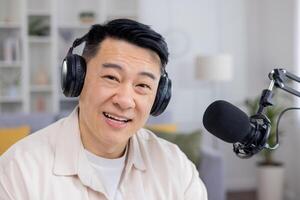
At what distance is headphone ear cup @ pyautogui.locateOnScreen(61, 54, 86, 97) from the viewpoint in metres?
1.05

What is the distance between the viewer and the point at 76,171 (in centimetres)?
107

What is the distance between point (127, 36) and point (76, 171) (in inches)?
14.2

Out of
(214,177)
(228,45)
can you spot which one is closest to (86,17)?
(228,45)

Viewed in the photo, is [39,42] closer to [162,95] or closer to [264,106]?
[162,95]

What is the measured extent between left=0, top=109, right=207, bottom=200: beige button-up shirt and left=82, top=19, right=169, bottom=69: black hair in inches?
8.1

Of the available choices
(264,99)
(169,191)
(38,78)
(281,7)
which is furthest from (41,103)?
(264,99)

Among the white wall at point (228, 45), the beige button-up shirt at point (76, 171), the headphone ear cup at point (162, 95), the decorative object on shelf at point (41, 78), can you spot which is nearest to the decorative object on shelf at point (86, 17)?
the white wall at point (228, 45)

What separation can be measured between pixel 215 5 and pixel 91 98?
134 inches

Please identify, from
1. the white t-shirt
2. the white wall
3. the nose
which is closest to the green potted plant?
the white wall

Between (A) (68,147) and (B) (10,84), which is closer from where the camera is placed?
(A) (68,147)

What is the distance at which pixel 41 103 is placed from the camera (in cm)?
409

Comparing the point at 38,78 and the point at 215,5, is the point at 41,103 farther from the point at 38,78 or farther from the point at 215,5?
the point at 215,5

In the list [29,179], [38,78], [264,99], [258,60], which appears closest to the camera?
[264,99]

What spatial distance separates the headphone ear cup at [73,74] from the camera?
105cm
